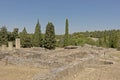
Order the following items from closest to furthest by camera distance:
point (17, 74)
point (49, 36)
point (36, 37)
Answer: point (17, 74)
point (49, 36)
point (36, 37)

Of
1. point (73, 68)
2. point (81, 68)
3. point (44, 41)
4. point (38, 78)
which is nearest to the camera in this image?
point (38, 78)

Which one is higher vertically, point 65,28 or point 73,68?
point 65,28

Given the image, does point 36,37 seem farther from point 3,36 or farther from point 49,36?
point 3,36

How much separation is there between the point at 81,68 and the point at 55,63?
260cm

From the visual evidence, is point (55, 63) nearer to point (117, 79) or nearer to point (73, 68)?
point (73, 68)

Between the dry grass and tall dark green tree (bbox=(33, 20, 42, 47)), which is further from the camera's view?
tall dark green tree (bbox=(33, 20, 42, 47))

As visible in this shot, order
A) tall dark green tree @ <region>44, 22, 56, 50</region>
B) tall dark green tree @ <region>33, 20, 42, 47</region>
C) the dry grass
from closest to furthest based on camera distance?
the dry grass → tall dark green tree @ <region>44, 22, 56, 50</region> → tall dark green tree @ <region>33, 20, 42, 47</region>

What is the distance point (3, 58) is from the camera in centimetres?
1795

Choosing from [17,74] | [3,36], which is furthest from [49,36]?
[17,74]

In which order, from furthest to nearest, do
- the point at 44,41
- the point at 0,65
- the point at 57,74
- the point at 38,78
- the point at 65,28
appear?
1. the point at 65,28
2. the point at 44,41
3. the point at 0,65
4. the point at 57,74
5. the point at 38,78

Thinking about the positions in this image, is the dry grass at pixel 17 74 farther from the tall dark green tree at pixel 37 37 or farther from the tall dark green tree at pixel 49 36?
the tall dark green tree at pixel 37 37

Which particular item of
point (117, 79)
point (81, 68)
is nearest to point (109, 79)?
point (117, 79)

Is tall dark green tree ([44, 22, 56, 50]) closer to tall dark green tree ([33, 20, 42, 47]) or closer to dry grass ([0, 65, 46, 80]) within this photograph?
tall dark green tree ([33, 20, 42, 47])

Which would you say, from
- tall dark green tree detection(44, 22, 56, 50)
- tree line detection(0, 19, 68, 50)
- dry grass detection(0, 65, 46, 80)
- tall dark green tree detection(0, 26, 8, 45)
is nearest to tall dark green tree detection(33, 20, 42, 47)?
tree line detection(0, 19, 68, 50)
